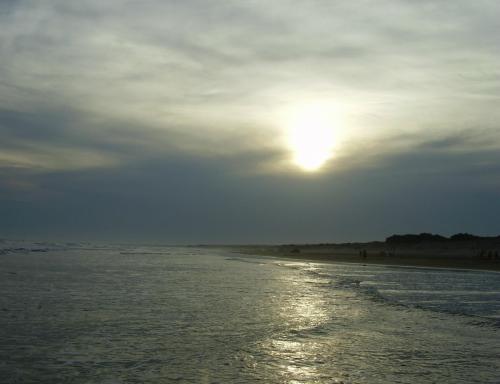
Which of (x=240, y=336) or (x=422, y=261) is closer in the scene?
(x=240, y=336)

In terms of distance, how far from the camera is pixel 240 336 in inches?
448

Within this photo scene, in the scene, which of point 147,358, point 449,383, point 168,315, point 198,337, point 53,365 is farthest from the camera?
point 168,315

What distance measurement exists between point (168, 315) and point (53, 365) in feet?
18.2

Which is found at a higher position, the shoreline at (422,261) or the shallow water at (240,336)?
the shallow water at (240,336)

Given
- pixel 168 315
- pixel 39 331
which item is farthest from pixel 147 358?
pixel 168 315

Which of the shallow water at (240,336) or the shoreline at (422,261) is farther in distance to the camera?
the shoreline at (422,261)

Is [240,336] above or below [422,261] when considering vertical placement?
above

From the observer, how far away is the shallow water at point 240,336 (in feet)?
27.5

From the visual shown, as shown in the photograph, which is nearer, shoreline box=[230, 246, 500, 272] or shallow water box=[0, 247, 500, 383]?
shallow water box=[0, 247, 500, 383]

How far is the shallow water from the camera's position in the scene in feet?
27.5

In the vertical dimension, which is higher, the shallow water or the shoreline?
the shallow water

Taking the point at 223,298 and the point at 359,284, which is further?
the point at 359,284

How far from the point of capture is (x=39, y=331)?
11.2 meters

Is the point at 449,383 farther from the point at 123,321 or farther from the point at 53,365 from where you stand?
the point at 123,321
